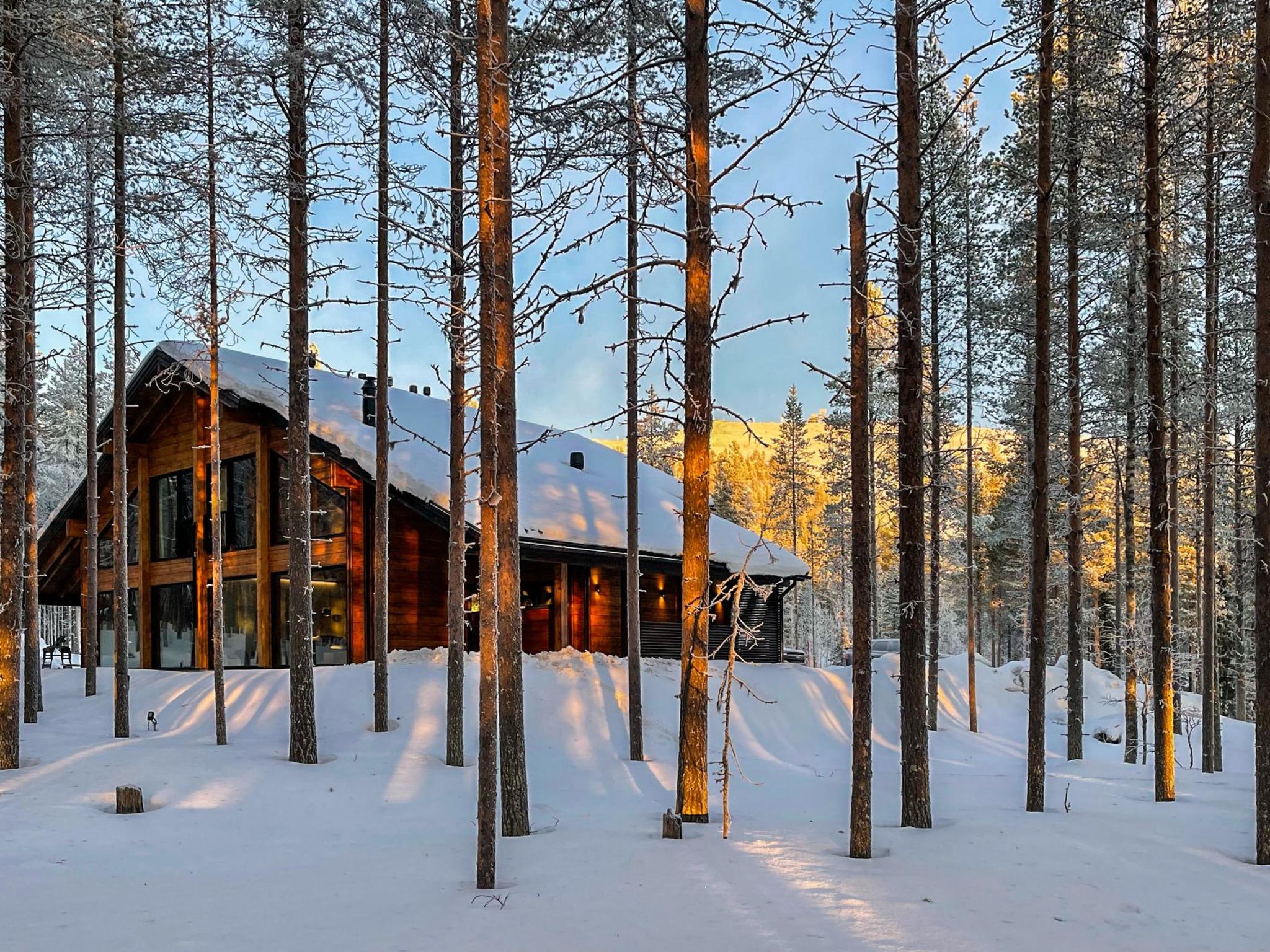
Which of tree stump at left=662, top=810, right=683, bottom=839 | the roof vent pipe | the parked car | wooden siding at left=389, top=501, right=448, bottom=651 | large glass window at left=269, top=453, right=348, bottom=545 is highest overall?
the roof vent pipe

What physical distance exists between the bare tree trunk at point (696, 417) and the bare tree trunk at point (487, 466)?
1868 mm

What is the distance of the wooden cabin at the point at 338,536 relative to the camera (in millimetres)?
18203

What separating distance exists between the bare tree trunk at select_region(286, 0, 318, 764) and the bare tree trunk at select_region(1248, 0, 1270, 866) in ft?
34.4

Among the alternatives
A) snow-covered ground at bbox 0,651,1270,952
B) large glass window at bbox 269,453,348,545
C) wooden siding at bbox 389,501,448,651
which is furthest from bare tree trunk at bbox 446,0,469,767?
large glass window at bbox 269,453,348,545

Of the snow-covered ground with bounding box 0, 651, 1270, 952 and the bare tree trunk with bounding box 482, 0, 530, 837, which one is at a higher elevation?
the bare tree trunk with bounding box 482, 0, 530, 837

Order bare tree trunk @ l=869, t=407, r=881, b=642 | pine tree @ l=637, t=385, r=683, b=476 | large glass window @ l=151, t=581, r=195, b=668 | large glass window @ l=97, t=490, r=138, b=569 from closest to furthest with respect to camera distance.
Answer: bare tree trunk @ l=869, t=407, r=881, b=642 < large glass window @ l=151, t=581, r=195, b=668 < large glass window @ l=97, t=490, r=138, b=569 < pine tree @ l=637, t=385, r=683, b=476

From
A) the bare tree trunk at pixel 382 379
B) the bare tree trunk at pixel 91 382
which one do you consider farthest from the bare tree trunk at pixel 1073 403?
the bare tree trunk at pixel 91 382

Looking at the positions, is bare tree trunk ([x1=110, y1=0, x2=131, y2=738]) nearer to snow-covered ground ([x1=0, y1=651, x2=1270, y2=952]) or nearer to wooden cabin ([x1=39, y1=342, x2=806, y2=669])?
snow-covered ground ([x1=0, y1=651, x2=1270, y2=952])

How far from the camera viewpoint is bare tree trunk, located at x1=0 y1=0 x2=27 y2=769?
36.6ft

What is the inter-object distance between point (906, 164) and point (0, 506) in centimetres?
1124

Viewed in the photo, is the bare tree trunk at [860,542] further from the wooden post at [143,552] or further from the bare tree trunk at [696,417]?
the wooden post at [143,552]

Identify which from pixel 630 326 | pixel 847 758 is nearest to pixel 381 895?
pixel 630 326

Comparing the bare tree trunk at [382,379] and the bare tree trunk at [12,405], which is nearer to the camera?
the bare tree trunk at [12,405]

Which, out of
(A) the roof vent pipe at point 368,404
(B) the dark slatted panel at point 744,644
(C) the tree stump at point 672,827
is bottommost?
(B) the dark slatted panel at point 744,644
